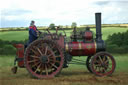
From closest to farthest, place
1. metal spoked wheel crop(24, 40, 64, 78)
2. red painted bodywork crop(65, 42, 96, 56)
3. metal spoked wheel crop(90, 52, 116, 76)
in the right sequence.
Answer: metal spoked wheel crop(24, 40, 64, 78)
metal spoked wheel crop(90, 52, 116, 76)
red painted bodywork crop(65, 42, 96, 56)

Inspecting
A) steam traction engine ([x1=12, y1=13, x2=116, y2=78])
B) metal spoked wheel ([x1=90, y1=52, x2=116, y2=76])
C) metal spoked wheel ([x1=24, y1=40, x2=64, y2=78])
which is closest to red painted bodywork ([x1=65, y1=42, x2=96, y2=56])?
steam traction engine ([x1=12, y1=13, x2=116, y2=78])

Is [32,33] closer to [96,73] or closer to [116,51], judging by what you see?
[96,73]

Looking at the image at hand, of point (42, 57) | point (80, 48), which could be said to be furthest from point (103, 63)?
point (42, 57)

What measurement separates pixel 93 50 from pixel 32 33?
9.29ft

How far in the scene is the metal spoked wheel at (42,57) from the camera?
850cm

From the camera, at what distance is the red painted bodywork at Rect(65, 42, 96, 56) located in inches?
356

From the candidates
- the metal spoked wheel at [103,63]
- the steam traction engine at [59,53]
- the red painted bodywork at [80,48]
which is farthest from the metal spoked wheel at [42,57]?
the metal spoked wheel at [103,63]

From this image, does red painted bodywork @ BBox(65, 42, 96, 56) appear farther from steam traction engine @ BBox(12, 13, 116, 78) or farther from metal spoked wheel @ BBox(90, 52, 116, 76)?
metal spoked wheel @ BBox(90, 52, 116, 76)

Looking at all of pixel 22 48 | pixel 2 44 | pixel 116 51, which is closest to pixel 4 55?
pixel 2 44

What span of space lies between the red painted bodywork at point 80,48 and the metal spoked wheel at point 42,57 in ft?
2.00

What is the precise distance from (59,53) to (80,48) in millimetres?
999

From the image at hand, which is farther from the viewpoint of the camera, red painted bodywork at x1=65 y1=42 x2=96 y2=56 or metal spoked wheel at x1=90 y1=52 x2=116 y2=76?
red painted bodywork at x1=65 y1=42 x2=96 y2=56

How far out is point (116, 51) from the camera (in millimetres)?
17156

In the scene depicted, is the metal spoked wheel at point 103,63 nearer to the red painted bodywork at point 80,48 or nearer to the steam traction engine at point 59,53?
the steam traction engine at point 59,53
